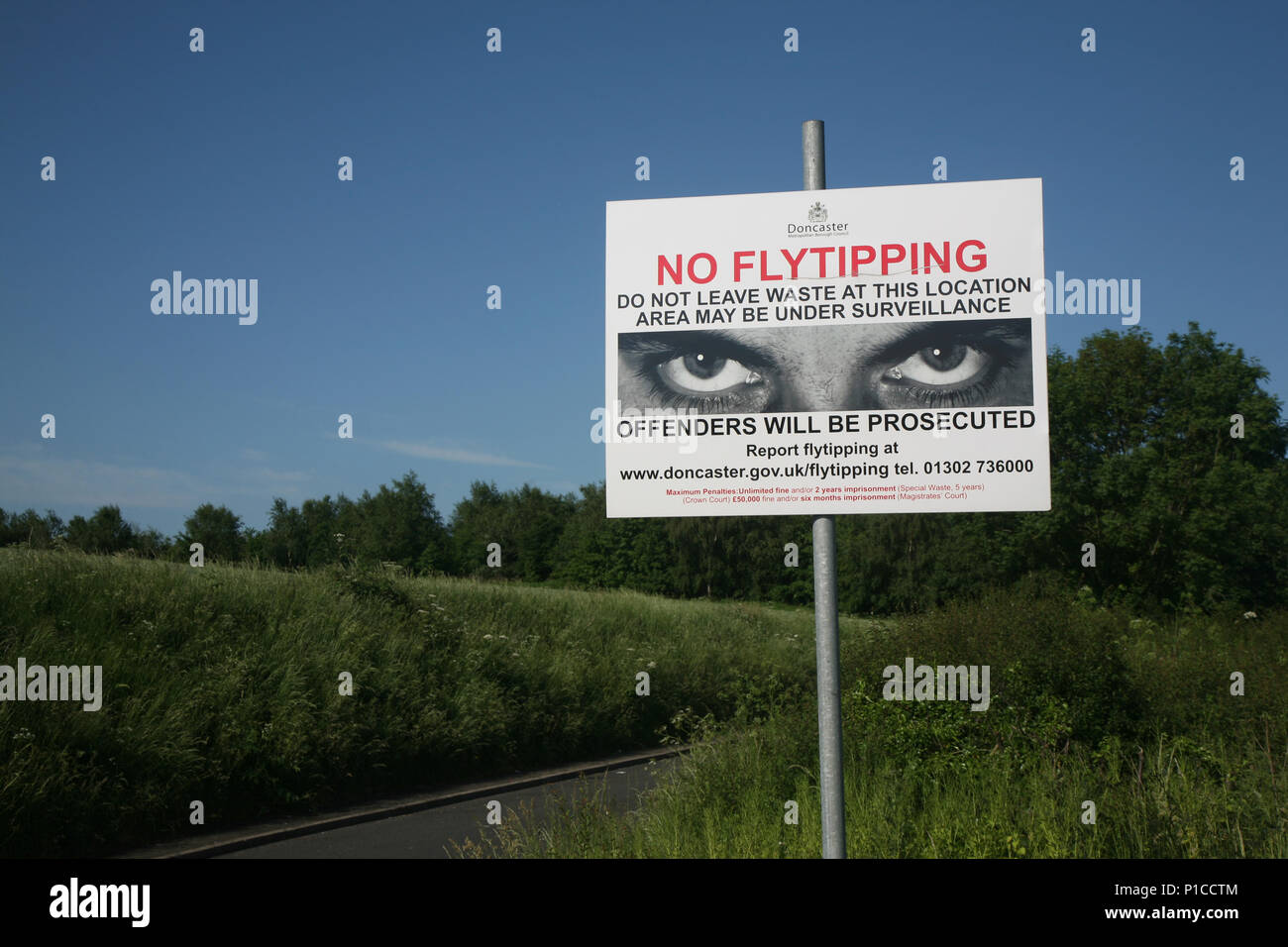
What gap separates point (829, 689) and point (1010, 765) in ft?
12.2

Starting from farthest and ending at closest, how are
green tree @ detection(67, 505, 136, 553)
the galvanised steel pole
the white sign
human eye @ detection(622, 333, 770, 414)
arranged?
1. green tree @ detection(67, 505, 136, 553)
2. human eye @ detection(622, 333, 770, 414)
3. the white sign
4. the galvanised steel pole

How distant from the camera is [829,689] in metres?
4.10

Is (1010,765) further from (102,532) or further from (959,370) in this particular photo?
(102,532)

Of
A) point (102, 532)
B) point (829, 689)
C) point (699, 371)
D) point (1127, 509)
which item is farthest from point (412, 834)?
point (1127, 509)

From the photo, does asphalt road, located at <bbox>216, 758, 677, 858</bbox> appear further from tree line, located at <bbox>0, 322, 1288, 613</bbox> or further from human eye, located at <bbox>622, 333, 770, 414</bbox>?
tree line, located at <bbox>0, 322, 1288, 613</bbox>

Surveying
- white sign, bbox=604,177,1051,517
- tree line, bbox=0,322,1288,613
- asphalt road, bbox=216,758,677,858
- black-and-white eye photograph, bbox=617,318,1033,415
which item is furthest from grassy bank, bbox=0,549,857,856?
tree line, bbox=0,322,1288,613

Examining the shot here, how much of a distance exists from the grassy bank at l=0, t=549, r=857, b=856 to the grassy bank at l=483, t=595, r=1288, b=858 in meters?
2.01

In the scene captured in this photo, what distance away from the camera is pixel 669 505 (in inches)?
172

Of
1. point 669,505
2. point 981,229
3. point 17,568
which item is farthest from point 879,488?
point 17,568

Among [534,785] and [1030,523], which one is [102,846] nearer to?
[534,785]

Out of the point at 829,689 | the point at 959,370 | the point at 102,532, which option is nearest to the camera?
the point at 829,689

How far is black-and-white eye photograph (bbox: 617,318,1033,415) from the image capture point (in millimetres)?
4219
